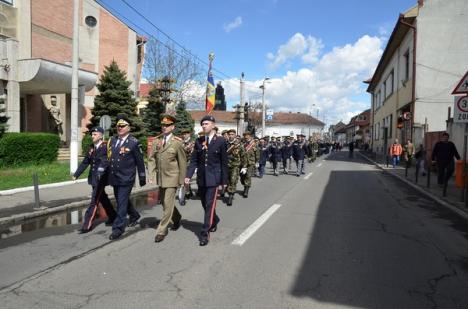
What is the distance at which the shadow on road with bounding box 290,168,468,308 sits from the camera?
4379 millimetres

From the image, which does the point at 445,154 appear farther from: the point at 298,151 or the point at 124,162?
the point at 124,162

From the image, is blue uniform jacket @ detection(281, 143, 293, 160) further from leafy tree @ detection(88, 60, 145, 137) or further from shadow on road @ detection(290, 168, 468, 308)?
leafy tree @ detection(88, 60, 145, 137)

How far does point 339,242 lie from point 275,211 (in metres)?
2.89

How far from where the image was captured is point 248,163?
12117mm

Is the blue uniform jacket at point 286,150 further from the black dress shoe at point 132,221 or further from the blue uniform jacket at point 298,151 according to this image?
the black dress shoe at point 132,221

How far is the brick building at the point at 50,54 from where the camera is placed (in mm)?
20375

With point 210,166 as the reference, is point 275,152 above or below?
below

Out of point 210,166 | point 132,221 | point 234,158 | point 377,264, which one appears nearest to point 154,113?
point 234,158

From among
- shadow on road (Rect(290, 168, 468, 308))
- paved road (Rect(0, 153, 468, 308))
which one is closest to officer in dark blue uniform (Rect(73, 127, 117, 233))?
paved road (Rect(0, 153, 468, 308))

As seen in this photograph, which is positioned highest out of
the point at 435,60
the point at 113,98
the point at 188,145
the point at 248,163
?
the point at 435,60

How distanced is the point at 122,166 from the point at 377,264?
13.2 ft

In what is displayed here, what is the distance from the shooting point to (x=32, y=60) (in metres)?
20.4

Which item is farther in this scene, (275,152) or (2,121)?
(275,152)

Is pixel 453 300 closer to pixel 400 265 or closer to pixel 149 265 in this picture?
pixel 400 265
